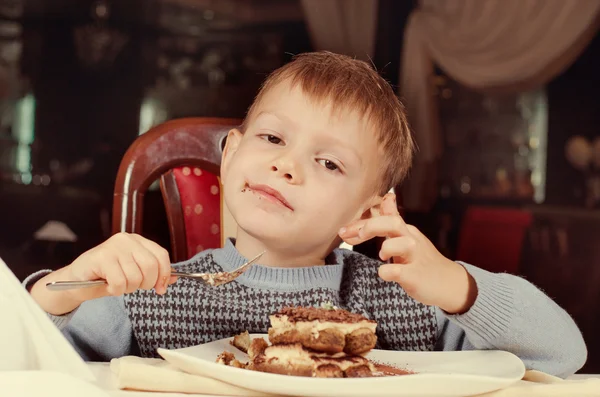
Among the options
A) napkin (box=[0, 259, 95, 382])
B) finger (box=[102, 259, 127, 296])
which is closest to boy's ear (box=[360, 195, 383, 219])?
finger (box=[102, 259, 127, 296])

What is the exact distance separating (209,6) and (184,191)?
2408 mm

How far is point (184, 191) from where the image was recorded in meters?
1.60

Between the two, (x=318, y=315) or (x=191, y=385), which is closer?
(x=191, y=385)

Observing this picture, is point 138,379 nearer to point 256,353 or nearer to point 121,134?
point 256,353

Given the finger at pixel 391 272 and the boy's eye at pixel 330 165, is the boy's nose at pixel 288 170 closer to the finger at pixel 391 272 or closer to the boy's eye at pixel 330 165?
the boy's eye at pixel 330 165

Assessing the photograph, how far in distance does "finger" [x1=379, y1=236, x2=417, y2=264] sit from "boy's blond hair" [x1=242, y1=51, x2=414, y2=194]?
0.34m

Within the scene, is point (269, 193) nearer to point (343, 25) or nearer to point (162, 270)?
point (162, 270)

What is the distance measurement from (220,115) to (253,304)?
253 centimetres

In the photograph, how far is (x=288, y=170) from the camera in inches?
42.9

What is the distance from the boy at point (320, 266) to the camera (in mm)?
1011

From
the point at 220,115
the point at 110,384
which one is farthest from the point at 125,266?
the point at 220,115

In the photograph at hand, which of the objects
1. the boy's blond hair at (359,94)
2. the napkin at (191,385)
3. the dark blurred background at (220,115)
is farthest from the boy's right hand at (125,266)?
the dark blurred background at (220,115)

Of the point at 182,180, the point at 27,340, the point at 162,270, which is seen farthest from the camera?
the point at 182,180

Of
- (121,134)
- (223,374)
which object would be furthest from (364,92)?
(121,134)
